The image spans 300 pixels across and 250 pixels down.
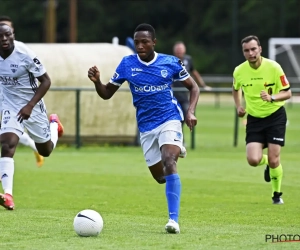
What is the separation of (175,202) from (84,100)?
12.6 m

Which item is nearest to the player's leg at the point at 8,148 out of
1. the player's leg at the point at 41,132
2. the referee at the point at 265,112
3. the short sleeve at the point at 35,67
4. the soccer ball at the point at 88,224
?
the player's leg at the point at 41,132

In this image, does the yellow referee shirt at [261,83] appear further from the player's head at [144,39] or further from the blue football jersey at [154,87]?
the player's head at [144,39]

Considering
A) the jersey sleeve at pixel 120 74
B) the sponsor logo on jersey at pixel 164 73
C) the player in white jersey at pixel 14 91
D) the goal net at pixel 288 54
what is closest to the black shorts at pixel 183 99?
the player in white jersey at pixel 14 91

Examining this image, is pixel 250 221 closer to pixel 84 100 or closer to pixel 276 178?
pixel 276 178

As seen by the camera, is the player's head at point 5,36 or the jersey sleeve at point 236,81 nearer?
the player's head at point 5,36

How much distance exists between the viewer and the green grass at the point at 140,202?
8305 mm

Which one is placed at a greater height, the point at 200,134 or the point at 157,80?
the point at 157,80

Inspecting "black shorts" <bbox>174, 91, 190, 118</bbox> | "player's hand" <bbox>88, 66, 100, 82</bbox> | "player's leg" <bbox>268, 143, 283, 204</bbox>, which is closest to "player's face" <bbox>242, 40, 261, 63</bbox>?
"player's leg" <bbox>268, 143, 283, 204</bbox>

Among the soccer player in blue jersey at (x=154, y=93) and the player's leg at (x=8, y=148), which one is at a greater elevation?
the soccer player in blue jersey at (x=154, y=93)

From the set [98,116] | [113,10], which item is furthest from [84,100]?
[113,10]

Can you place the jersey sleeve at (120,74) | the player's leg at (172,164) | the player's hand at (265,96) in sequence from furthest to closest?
the player's hand at (265,96) < the jersey sleeve at (120,74) < the player's leg at (172,164)

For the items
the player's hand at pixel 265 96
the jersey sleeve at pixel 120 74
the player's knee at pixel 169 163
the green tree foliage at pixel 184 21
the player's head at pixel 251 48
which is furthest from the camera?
the green tree foliage at pixel 184 21

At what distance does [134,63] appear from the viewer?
959 centimetres

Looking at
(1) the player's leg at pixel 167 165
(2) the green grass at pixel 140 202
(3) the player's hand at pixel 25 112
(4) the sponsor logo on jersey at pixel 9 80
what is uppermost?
(4) the sponsor logo on jersey at pixel 9 80
